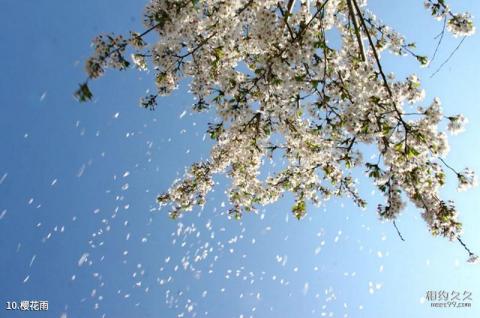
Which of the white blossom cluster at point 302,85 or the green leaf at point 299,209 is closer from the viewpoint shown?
the white blossom cluster at point 302,85

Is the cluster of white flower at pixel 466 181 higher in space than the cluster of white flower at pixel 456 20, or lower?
lower

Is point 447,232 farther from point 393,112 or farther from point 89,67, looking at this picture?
point 89,67

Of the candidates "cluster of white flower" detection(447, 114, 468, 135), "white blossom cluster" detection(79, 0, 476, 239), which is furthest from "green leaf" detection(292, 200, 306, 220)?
"cluster of white flower" detection(447, 114, 468, 135)

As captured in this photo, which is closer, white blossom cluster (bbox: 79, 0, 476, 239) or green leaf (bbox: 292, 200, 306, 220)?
white blossom cluster (bbox: 79, 0, 476, 239)

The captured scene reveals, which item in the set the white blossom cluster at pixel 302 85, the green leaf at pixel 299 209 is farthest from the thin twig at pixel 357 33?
the green leaf at pixel 299 209

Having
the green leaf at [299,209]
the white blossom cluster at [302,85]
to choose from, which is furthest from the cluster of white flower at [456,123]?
the green leaf at [299,209]

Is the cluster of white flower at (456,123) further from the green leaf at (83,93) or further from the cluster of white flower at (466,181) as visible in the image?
the green leaf at (83,93)

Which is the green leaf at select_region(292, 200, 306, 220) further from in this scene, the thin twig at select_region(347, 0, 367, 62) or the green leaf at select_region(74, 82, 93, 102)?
the green leaf at select_region(74, 82, 93, 102)

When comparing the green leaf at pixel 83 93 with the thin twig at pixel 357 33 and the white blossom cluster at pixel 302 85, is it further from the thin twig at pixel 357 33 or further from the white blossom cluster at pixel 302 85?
the thin twig at pixel 357 33

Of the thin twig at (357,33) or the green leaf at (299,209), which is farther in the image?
the green leaf at (299,209)

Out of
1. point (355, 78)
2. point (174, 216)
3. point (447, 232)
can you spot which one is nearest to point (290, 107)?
point (355, 78)

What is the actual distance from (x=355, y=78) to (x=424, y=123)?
1200 millimetres

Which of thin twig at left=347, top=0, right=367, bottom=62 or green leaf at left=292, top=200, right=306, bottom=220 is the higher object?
thin twig at left=347, top=0, right=367, bottom=62

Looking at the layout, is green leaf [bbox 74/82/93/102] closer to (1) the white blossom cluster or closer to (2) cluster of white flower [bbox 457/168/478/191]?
(1) the white blossom cluster
